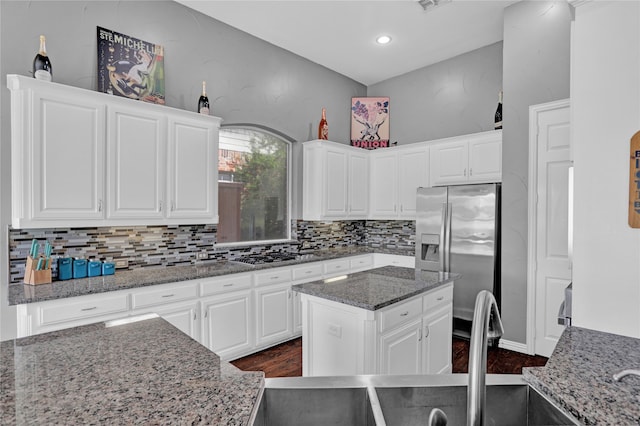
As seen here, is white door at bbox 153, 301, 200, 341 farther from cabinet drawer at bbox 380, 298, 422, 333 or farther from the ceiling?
the ceiling

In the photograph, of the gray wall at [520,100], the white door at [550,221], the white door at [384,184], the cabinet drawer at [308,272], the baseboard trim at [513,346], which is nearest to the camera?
the white door at [550,221]

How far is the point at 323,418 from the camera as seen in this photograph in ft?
3.33

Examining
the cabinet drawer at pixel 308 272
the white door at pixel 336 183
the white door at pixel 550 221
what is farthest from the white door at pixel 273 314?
the white door at pixel 550 221

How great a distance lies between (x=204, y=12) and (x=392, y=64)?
8.15 ft

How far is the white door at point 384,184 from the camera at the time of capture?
188 inches

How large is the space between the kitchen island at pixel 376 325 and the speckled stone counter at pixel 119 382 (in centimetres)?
102

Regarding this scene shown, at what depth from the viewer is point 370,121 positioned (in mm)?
5316

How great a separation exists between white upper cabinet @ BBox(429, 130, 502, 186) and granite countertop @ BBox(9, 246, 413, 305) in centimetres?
186

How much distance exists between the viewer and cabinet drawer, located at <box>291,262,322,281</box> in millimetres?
3743

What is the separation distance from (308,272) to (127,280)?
1.78 m

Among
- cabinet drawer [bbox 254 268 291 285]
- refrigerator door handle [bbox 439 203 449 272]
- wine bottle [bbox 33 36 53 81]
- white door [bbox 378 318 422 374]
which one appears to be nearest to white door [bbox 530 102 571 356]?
refrigerator door handle [bbox 439 203 449 272]

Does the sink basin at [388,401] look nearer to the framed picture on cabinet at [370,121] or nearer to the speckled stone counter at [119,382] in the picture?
the speckled stone counter at [119,382]

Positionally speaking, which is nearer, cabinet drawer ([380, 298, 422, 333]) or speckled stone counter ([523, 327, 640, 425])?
speckled stone counter ([523, 327, 640, 425])

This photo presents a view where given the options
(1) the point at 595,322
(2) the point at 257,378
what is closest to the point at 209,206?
(2) the point at 257,378
